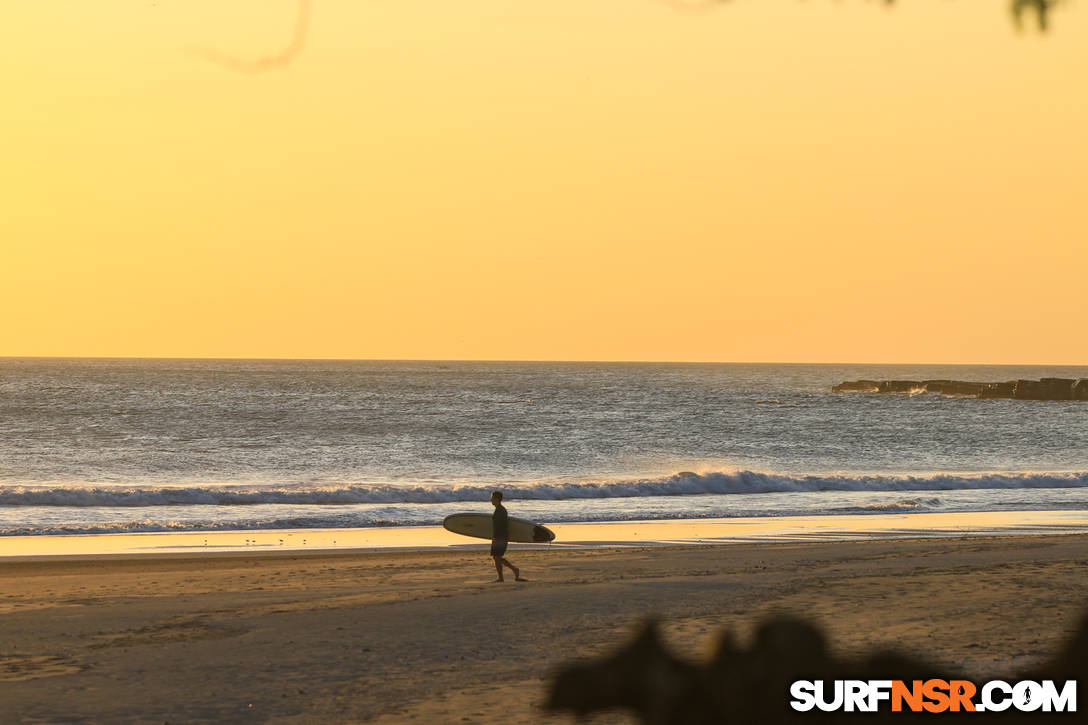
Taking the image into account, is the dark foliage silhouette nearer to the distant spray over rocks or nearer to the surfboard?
the surfboard

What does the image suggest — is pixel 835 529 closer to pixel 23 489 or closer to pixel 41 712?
pixel 41 712

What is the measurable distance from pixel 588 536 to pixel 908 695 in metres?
26.4

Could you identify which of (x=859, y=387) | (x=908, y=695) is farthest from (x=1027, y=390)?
(x=908, y=695)

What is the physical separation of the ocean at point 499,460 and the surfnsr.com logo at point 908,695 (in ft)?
97.5

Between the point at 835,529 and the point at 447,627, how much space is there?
17253 millimetres

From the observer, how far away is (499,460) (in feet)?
187

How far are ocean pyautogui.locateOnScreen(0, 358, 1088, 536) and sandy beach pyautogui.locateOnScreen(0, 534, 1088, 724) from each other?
1072cm

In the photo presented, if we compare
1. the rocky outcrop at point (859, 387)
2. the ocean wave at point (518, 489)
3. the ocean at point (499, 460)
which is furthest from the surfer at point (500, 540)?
the rocky outcrop at point (859, 387)

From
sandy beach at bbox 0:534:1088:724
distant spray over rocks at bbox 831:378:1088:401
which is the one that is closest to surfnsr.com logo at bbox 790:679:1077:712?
sandy beach at bbox 0:534:1088:724

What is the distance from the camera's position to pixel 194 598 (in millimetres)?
17391

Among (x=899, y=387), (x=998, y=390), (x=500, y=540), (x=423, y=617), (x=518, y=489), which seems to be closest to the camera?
(x=423, y=617)

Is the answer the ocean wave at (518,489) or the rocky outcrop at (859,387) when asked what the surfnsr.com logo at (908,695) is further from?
the rocky outcrop at (859,387)

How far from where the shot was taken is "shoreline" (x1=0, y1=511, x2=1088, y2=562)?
25109mm

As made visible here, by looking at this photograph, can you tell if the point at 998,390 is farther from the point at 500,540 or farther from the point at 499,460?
the point at 500,540
